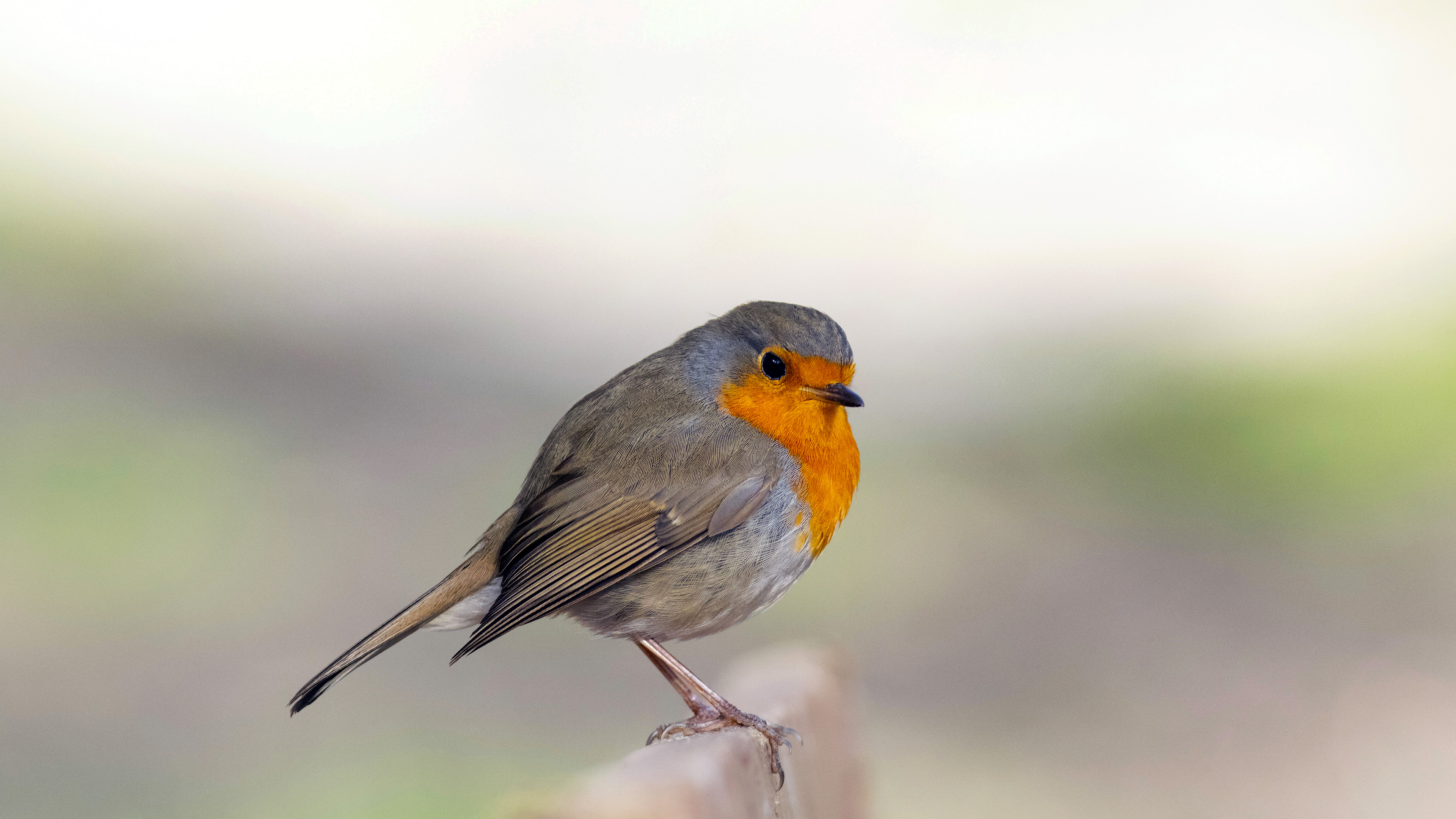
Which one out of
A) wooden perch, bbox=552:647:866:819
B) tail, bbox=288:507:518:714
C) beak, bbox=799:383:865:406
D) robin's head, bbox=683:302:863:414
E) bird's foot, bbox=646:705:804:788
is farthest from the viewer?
robin's head, bbox=683:302:863:414

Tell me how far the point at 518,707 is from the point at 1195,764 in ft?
10.0

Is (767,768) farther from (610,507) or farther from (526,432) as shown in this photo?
(526,432)

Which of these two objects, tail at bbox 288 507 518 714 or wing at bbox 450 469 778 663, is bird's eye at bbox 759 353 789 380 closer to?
wing at bbox 450 469 778 663

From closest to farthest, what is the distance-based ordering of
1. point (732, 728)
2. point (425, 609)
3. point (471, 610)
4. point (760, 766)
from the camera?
point (760, 766)
point (732, 728)
point (425, 609)
point (471, 610)

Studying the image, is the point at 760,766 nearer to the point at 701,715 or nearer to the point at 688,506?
the point at 701,715

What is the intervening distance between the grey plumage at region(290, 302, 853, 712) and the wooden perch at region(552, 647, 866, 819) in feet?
0.89

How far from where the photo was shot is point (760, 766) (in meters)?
2.01

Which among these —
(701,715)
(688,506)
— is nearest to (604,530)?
(688,506)

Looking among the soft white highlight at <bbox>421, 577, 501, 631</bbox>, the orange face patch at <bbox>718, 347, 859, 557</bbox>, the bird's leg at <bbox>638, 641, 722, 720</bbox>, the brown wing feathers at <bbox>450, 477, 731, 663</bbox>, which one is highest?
the orange face patch at <bbox>718, 347, 859, 557</bbox>

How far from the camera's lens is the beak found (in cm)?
231

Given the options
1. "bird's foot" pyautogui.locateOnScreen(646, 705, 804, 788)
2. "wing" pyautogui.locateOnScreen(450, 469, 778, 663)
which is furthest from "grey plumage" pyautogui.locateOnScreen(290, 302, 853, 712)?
"bird's foot" pyautogui.locateOnScreen(646, 705, 804, 788)

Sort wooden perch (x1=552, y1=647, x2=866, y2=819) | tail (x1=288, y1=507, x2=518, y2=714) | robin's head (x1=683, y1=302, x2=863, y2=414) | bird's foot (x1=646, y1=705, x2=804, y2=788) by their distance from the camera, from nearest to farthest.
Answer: wooden perch (x1=552, y1=647, x2=866, y2=819) → tail (x1=288, y1=507, x2=518, y2=714) → bird's foot (x1=646, y1=705, x2=804, y2=788) → robin's head (x1=683, y1=302, x2=863, y2=414)

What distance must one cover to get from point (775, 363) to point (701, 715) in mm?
759

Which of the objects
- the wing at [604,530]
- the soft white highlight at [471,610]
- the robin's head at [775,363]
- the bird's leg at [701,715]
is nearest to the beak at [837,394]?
the robin's head at [775,363]
